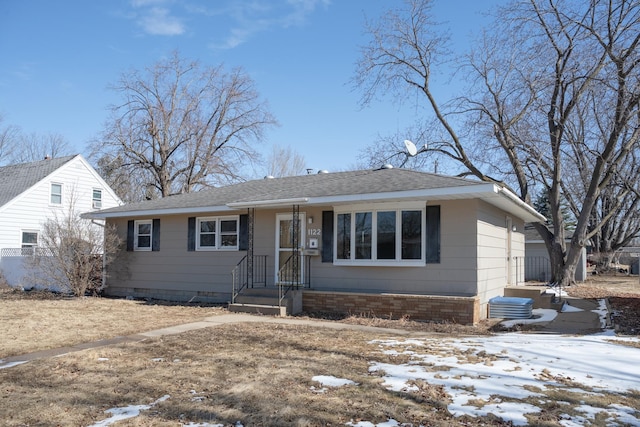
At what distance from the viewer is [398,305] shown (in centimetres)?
1034

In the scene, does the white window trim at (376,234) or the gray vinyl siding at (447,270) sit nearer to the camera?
the gray vinyl siding at (447,270)

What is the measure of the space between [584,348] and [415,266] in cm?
417

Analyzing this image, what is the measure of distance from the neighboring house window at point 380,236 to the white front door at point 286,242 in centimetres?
107

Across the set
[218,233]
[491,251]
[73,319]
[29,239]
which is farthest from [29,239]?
[491,251]

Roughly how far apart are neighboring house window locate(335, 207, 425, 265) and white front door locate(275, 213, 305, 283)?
107cm

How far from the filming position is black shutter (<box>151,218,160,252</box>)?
48.8 ft

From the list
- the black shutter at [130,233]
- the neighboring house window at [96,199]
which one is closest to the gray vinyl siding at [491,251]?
the black shutter at [130,233]

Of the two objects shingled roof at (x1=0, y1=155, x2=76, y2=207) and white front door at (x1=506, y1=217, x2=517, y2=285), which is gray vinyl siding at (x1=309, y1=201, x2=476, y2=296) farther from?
shingled roof at (x1=0, y1=155, x2=76, y2=207)

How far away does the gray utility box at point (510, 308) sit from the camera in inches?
420

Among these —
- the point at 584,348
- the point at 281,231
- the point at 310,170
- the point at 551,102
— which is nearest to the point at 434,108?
the point at 551,102

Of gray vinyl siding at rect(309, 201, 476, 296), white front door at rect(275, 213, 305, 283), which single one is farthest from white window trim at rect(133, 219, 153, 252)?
gray vinyl siding at rect(309, 201, 476, 296)

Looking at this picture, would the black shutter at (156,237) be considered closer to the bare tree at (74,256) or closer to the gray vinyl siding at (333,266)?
the gray vinyl siding at (333,266)

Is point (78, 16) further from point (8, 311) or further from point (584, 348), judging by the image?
point (584, 348)

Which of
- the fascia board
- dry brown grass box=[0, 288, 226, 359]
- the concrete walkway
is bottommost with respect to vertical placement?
dry brown grass box=[0, 288, 226, 359]
